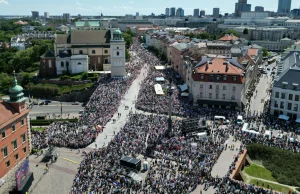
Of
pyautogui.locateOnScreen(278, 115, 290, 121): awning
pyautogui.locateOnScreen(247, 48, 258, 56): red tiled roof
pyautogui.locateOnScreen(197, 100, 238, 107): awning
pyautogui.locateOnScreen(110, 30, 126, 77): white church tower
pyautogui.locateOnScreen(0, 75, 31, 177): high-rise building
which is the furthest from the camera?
pyautogui.locateOnScreen(247, 48, 258, 56): red tiled roof

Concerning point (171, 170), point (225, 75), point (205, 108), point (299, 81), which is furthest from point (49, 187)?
point (299, 81)

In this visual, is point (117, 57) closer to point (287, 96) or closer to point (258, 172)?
point (287, 96)

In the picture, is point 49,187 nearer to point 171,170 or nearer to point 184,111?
point 171,170

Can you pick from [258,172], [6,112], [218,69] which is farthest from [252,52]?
[6,112]

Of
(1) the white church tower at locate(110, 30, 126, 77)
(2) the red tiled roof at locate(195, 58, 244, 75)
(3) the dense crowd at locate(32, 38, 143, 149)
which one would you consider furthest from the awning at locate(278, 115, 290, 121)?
(1) the white church tower at locate(110, 30, 126, 77)

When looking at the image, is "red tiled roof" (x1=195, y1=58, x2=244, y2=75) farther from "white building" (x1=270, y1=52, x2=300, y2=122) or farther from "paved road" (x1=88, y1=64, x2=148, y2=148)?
"paved road" (x1=88, y1=64, x2=148, y2=148)
